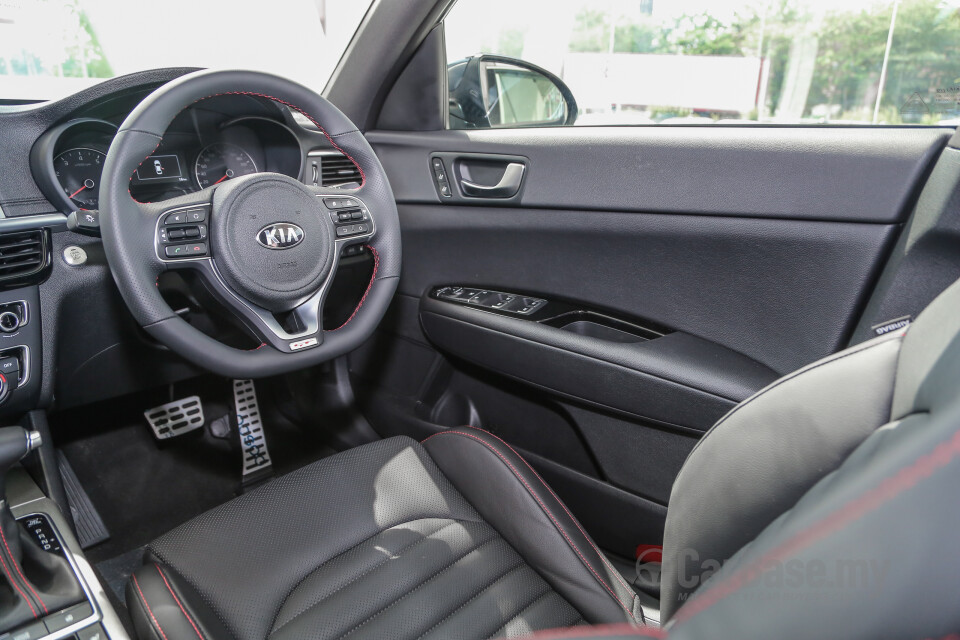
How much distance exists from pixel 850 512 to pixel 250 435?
189cm

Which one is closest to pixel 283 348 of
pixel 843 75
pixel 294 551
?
pixel 294 551

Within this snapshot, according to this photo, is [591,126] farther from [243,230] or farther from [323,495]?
[323,495]

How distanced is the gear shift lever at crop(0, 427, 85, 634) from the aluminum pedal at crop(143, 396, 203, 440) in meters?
0.84

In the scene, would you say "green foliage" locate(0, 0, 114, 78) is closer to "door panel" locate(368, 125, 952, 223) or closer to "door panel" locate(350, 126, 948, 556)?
"door panel" locate(350, 126, 948, 556)

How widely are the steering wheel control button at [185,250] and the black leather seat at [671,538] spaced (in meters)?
0.40

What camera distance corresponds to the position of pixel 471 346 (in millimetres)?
1670

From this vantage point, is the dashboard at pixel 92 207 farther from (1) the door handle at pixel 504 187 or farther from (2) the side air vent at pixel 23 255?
(1) the door handle at pixel 504 187

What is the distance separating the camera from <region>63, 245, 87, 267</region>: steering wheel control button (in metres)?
1.33

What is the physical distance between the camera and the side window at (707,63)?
4.10 feet

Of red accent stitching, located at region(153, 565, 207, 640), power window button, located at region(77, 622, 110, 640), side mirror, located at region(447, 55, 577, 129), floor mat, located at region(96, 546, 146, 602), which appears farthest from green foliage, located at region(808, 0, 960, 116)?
floor mat, located at region(96, 546, 146, 602)

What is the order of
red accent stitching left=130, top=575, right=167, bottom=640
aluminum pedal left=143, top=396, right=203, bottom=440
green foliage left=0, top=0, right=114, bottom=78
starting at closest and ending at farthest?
red accent stitching left=130, top=575, right=167, bottom=640 < green foliage left=0, top=0, right=114, bottom=78 < aluminum pedal left=143, top=396, right=203, bottom=440

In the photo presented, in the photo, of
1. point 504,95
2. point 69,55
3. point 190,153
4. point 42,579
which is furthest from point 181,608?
point 504,95

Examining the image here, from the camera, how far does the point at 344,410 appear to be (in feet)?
6.70

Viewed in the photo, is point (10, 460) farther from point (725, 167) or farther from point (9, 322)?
point (725, 167)
